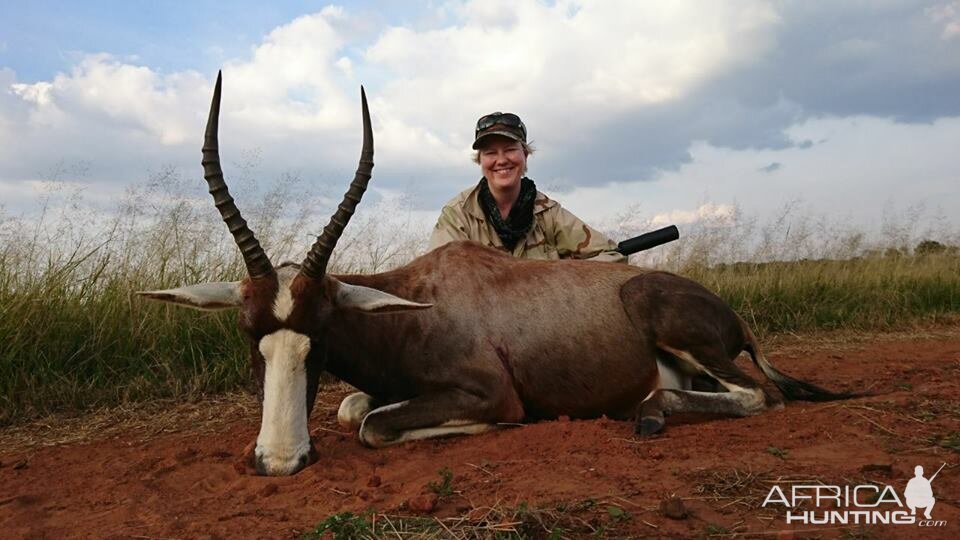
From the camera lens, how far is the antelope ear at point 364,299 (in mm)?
4410

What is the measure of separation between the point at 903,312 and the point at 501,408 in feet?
26.8

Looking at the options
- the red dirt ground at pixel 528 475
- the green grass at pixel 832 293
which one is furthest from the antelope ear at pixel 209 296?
the green grass at pixel 832 293

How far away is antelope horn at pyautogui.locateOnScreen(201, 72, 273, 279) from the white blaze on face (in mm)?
432

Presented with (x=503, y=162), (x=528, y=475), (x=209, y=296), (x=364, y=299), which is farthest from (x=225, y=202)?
(x=503, y=162)

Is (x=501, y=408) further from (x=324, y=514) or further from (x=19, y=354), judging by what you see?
(x=19, y=354)

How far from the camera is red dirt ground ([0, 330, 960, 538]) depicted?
2990mm

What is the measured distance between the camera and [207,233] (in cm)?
822

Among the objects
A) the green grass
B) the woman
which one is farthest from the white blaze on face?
the green grass

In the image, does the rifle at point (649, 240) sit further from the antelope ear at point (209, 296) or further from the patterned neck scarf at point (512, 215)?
the antelope ear at point (209, 296)

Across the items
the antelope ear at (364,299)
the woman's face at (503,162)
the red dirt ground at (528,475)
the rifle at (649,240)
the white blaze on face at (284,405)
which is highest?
the woman's face at (503,162)

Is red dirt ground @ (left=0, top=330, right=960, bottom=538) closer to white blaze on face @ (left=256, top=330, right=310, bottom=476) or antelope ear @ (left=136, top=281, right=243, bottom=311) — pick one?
white blaze on face @ (left=256, top=330, right=310, bottom=476)

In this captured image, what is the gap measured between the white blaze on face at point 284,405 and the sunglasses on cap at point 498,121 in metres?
3.68

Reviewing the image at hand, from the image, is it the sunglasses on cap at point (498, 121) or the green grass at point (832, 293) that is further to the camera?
the green grass at point (832, 293)

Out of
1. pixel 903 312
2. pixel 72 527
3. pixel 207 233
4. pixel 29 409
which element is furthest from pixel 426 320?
pixel 903 312
